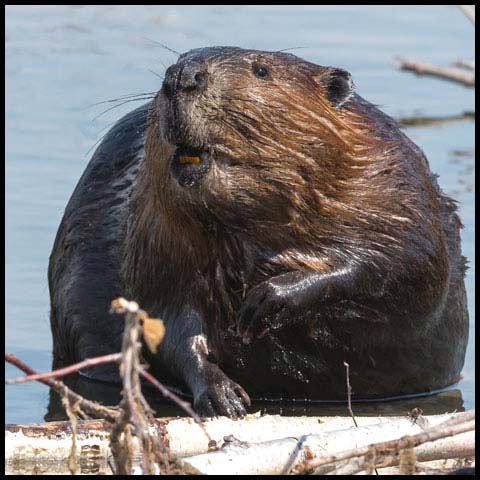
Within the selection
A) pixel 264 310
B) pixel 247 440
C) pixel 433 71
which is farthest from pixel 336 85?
pixel 433 71

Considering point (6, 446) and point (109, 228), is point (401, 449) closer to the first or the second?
point (6, 446)

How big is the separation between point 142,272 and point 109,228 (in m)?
0.59

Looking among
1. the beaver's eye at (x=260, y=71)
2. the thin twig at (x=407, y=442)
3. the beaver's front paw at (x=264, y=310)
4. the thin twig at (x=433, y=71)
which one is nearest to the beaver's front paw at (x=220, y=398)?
the beaver's front paw at (x=264, y=310)

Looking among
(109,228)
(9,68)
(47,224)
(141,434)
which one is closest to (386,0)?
(9,68)

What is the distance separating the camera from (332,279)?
549 centimetres

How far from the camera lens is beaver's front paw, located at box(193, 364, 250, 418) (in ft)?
17.4

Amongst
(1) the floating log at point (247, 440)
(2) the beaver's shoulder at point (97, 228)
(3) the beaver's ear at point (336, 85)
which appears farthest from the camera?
(2) the beaver's shoulder at point (97, 228)

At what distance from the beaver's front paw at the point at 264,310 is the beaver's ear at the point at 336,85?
0.67m

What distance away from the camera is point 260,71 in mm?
5285

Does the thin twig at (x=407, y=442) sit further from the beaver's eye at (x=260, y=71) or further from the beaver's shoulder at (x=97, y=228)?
the beaver's shoulder at (x=97, y=228)

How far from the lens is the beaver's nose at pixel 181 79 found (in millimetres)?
4891

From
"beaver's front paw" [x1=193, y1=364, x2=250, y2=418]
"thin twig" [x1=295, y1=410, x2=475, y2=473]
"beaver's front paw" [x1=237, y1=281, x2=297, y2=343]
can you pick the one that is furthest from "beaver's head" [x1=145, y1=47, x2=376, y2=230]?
"thin twig" [x1=295, y1=410, x2=475, y2=473]

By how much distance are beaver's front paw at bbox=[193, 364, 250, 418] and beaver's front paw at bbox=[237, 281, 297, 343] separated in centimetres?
18

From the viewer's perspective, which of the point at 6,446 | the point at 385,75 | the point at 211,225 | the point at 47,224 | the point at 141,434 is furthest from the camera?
the point at 385,75
